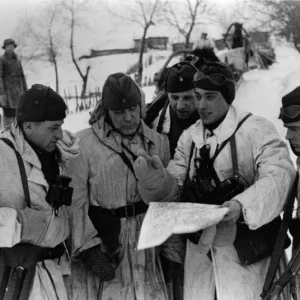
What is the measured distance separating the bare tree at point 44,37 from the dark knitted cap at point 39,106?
74.2 ft

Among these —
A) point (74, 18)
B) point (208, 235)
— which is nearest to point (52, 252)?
point (208, 235)

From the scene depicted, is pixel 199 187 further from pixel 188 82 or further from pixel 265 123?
pixel 188 82

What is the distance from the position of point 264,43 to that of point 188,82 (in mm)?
17148

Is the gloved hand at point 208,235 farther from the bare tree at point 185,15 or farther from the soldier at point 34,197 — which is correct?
the bare tree at point 185,15

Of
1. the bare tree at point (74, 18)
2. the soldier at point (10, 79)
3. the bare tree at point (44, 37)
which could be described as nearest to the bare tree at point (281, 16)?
the soldier at point (10, 79)

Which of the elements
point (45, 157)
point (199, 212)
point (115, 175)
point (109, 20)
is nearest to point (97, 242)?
point (115, 175)

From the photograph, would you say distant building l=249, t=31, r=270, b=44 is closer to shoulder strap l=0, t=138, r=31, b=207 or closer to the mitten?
the mitten

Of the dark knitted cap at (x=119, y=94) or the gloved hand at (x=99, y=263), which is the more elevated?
the dark knitted cap at (x=119, y=94)

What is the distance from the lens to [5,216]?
8.49ft

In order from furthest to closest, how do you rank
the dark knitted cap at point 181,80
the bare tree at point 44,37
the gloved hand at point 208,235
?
the bare tree at point 44,37
the dark knitted cap at point 181,80
the gloved hand at point 208,235

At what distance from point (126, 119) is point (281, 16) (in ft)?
47.6

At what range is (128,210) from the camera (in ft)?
10.3

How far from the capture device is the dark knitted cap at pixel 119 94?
122 inches

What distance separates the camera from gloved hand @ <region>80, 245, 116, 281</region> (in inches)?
121
